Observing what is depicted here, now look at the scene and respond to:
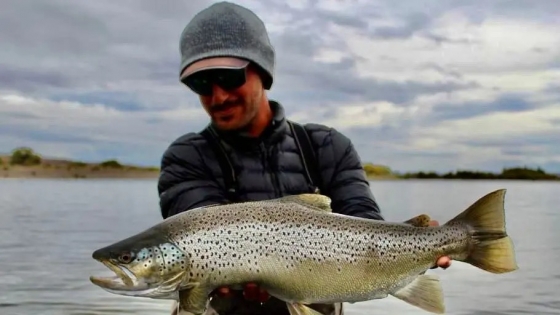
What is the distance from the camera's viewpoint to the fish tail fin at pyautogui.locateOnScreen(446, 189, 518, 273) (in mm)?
4586

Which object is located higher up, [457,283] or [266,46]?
[266,46]

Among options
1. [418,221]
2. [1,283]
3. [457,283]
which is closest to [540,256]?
[457,283]

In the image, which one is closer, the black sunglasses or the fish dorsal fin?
the fish dorsal fin

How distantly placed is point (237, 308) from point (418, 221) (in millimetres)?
1154

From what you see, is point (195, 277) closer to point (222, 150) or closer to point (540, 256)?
point (222, 150)

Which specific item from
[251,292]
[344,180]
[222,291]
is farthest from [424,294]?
[222,291]

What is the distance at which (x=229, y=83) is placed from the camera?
4.86 meters

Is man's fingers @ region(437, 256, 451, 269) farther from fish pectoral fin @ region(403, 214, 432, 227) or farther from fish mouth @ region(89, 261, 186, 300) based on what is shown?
fish mouth @ region(89, 261, 186, 300)

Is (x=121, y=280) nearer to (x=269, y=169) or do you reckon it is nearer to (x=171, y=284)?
(x=171, y=284)

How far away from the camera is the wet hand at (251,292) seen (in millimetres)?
4277

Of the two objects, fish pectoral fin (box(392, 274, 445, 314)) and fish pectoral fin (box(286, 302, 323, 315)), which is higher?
fish pectoral fin (box(392, 274, 445, 314))

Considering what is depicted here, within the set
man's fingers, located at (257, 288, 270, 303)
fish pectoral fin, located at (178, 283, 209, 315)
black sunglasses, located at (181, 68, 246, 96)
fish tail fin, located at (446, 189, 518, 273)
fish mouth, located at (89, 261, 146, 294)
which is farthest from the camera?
black sunglasses, located at (181, 68, 246, 96)

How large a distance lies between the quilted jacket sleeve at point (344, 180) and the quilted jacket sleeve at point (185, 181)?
68cm

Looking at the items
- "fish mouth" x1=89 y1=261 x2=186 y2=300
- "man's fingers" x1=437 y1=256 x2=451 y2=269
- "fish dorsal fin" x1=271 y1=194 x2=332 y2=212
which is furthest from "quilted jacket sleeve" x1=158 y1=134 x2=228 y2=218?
"man's fingers" x1=437 y1=256 x2=451 y2=269
